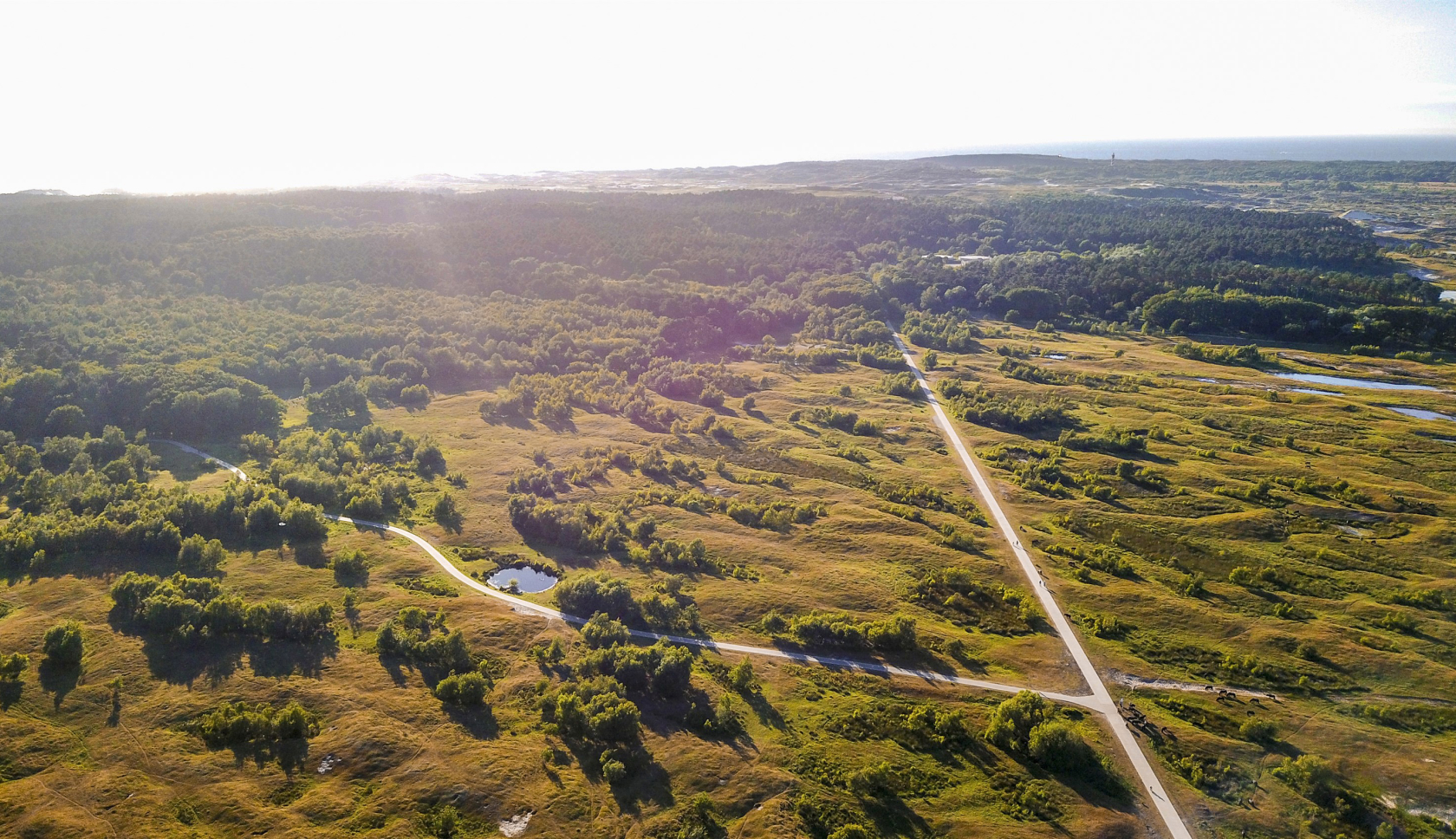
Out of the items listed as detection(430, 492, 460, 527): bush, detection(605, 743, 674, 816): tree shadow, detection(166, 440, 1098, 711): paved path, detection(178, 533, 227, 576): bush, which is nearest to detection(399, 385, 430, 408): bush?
detection(430, 492, 460, 527): bush

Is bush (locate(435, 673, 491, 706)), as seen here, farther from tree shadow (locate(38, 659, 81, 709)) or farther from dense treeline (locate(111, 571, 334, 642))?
tree shadow (locate(38, 659, 81, 709))

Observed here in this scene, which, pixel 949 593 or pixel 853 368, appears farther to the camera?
pixel 853 368

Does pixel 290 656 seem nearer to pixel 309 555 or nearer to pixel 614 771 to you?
pixel 309 555

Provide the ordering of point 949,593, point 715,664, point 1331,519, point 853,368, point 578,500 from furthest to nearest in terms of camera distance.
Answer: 1. point 853,368
2. point 578,500
3. point 1331,519
4. point 949,593
5. point 715,664

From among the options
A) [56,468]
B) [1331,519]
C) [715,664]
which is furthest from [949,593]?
[56,468]

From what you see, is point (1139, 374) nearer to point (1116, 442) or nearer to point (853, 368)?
point (1116, 442)

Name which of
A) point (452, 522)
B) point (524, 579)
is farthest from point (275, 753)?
Answer: point (452, 522)

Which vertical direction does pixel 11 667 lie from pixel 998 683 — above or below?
above
